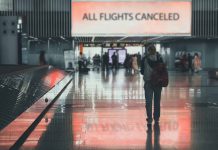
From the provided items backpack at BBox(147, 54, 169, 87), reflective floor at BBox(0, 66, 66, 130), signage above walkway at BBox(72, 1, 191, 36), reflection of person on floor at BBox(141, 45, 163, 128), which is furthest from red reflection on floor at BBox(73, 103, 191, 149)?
signage above walkway at BBox(72, 1, 191, 36)

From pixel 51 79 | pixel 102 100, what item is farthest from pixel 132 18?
pixel 102 100

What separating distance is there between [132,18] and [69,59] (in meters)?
18.5

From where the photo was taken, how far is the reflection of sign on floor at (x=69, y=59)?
139 ft

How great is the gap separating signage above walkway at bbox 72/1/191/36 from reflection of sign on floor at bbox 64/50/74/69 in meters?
17.0

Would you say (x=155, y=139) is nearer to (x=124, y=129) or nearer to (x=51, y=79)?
(x=124, y=129)

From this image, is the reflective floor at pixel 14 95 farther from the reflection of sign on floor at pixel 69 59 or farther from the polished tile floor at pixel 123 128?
the reflection of sign on floor at pixel 69 59

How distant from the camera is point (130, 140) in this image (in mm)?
8445

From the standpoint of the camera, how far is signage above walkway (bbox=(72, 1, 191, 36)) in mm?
24672

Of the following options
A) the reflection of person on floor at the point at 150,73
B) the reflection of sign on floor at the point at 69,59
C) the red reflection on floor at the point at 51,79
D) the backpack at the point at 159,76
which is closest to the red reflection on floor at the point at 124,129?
the reflection of person on floor at the point at 150,73

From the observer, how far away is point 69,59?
4319 centimetres

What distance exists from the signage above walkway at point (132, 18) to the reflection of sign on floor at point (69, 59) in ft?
55.9

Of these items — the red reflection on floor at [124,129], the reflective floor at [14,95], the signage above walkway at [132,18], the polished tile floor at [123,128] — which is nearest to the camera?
the polished tile floor at [123,128]

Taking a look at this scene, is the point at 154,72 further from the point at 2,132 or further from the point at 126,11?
the point at 126,11

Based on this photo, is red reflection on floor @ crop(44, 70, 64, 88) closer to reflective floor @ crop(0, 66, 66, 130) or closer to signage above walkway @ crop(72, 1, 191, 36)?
signage above walkway @ crop(72, 1, 191, 36)
